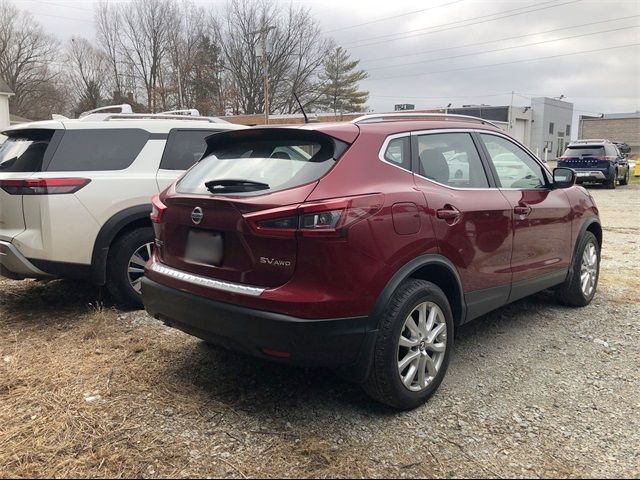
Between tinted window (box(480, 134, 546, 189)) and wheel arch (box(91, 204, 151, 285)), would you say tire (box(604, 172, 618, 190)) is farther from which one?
wheel arch (box(91, 204, 151, 285))

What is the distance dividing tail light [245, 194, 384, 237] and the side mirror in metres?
2.72

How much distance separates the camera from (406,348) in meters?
3.13

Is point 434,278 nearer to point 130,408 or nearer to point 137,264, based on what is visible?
point 130,408

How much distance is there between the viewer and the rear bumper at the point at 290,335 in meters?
2.73

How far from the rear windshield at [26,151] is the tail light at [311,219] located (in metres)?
2.87

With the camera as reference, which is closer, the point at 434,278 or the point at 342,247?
the point at 342,247

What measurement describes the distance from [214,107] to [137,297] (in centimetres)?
4317

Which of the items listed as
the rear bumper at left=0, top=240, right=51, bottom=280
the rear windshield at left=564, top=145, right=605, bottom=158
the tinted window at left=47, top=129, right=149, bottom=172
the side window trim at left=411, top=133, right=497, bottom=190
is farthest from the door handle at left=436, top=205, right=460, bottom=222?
the rear windshield at left=564, top=145, right=605, bottom=158

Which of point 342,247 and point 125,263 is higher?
point 342,247

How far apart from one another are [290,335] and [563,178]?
326cm

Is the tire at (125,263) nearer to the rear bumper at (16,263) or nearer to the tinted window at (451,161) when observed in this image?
the rear bumper at (16,263)

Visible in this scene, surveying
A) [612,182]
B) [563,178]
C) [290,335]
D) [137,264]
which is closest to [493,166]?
[563,178]

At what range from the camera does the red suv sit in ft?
9.04

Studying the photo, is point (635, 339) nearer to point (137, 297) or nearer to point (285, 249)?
point (285, 249)
